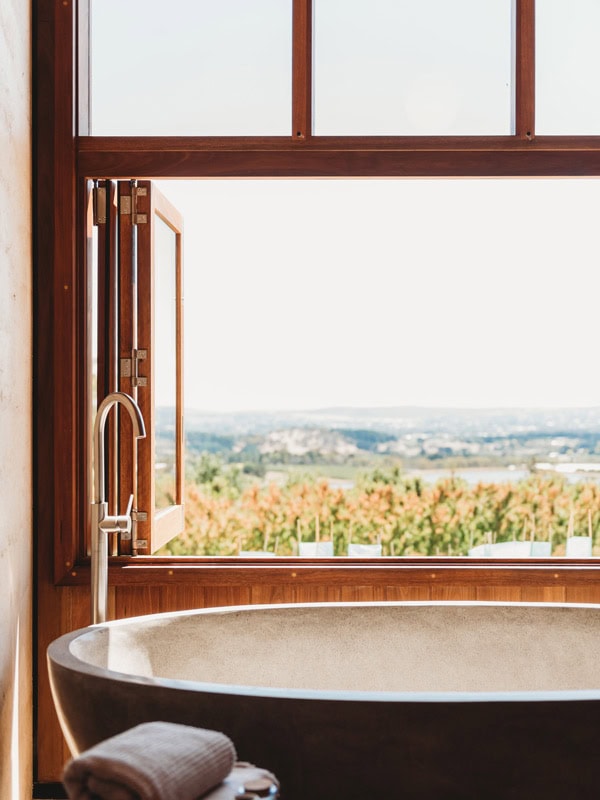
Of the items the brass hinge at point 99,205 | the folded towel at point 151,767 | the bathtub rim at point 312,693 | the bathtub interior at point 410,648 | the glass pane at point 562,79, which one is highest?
the glass pane at point 562,79

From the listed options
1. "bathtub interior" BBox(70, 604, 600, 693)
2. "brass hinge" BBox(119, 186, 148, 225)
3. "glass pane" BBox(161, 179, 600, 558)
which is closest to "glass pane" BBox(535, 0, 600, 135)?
"brass hinge" BBox(119, 186, 148, 225)

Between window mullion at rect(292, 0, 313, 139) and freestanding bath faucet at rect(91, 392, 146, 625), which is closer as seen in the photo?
freestanding bath faucet at rect(91, 392, 146, 625)

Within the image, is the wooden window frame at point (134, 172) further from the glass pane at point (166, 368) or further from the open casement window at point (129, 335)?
the glass pane at point (166, 368)

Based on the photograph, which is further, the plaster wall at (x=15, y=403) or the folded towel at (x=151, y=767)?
the plaster wall at (x=15, y=403)

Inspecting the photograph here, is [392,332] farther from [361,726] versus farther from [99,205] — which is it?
[361,726]

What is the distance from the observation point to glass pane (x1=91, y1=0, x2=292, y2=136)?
268 cm

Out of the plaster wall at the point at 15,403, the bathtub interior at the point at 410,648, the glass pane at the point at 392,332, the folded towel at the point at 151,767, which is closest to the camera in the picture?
the folded towel at the point at 151,767

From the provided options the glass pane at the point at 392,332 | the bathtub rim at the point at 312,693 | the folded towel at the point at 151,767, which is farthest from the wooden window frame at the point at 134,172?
the glass pane at the point at 392,332

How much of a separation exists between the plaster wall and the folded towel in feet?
3.65

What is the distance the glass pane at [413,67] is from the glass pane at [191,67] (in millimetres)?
135

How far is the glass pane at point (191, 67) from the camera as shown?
2682 mm

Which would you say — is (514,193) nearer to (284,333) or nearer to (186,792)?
(284,333)

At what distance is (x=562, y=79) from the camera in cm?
268

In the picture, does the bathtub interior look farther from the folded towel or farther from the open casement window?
the folded towel
